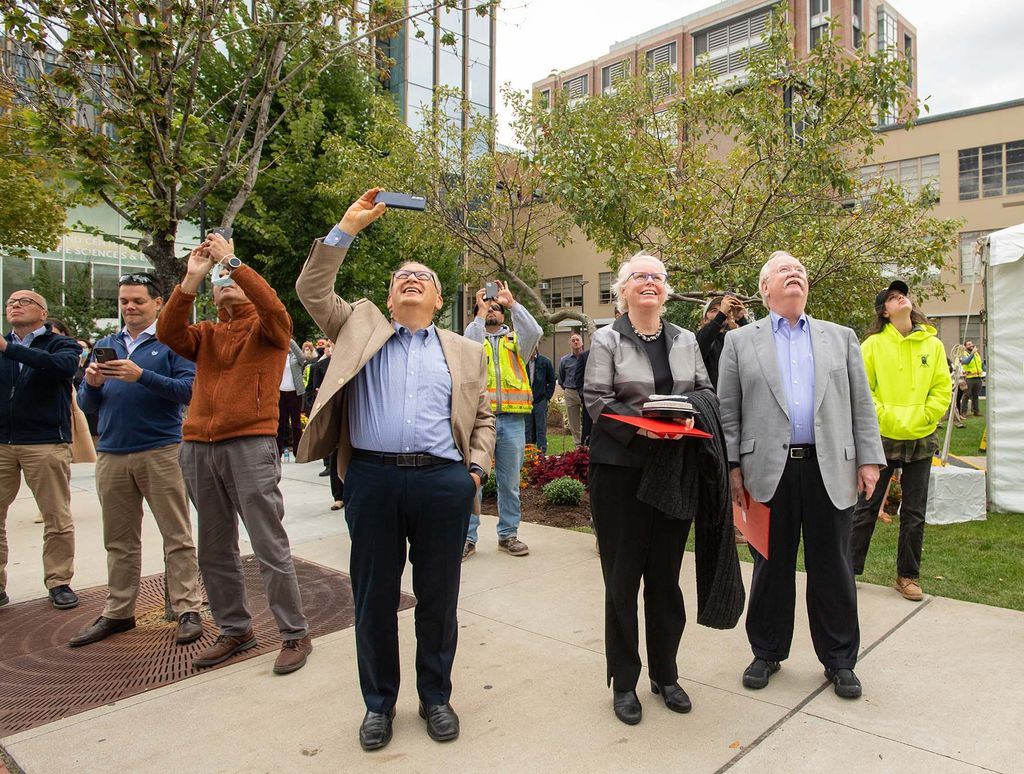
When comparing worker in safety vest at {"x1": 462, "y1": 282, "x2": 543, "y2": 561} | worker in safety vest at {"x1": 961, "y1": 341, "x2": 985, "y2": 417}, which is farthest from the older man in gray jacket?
worker in safety vest at {"x1": 961, "y1": 341, "x2": 985, "y2": 417}

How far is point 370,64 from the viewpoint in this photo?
633 centimetres

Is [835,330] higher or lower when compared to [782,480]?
higher

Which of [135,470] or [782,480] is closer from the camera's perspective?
[782,480]

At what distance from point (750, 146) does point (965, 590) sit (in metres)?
5.47

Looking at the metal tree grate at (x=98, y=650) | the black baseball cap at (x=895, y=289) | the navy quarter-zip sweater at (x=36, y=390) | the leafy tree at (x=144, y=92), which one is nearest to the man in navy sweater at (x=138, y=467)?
the metal tree grate at (x=98, y=650)

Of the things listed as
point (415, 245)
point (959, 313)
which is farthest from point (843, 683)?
point (959, 313)

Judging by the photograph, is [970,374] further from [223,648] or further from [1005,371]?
[223,648]

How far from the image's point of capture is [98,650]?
4250mm

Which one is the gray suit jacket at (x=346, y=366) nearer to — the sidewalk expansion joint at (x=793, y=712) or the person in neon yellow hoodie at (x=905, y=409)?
the sidewalk expansion joint at (x=793, y=712)

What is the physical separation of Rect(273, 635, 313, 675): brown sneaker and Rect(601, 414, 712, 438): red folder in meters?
2.18

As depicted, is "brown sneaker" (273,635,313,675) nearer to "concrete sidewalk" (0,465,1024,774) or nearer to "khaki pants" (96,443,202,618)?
"concrete sidewalk" (0,465,1024,774)

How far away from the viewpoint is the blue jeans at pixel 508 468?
20.6ft

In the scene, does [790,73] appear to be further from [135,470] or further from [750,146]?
[135,470]

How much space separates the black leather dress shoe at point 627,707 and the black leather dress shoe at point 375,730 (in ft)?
3.25
